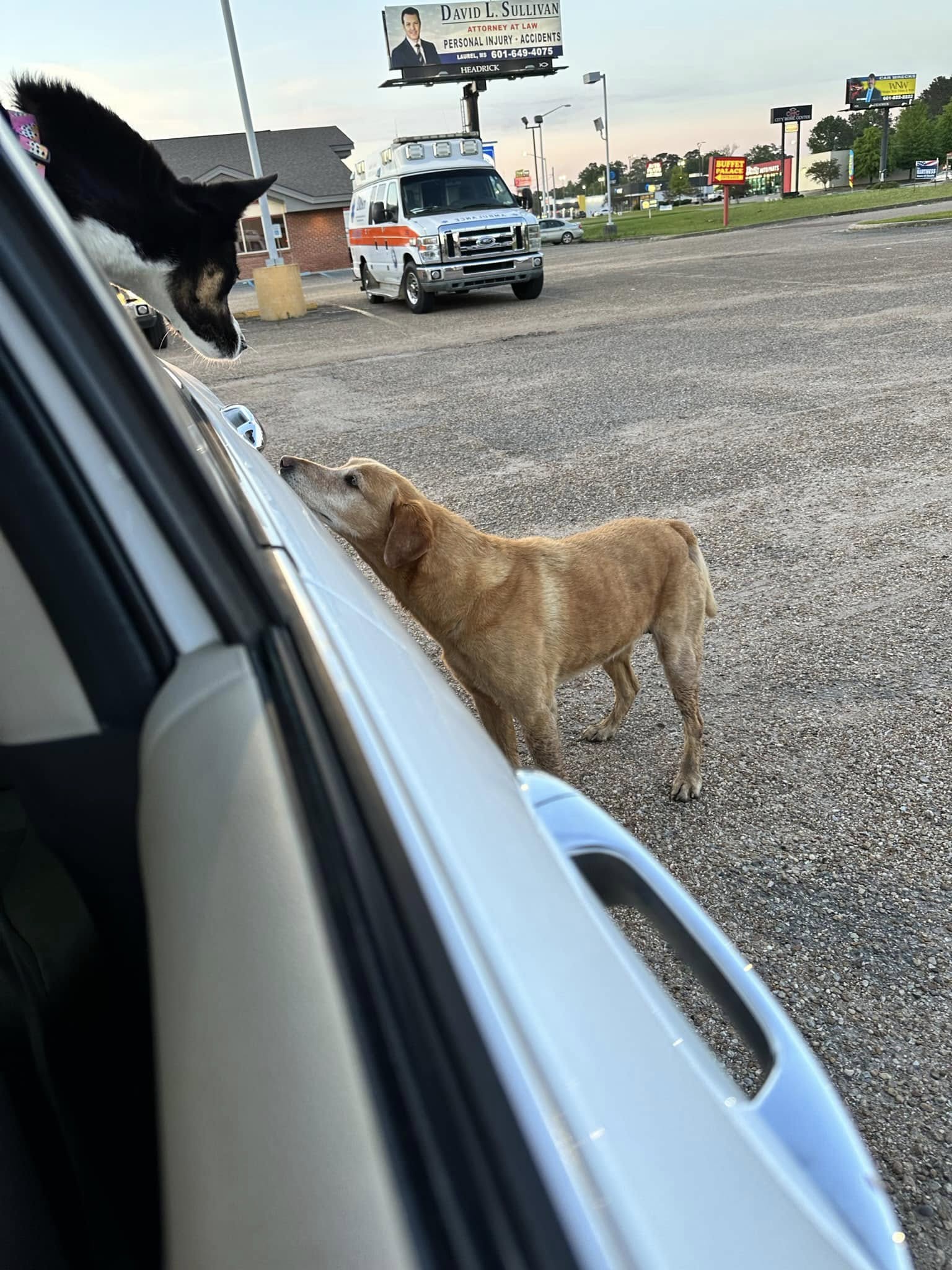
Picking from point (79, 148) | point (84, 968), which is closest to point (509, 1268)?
point (84, 968)

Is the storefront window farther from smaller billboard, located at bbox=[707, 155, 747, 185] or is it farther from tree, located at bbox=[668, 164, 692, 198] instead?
tree, located at bbox=[668, 164, 692, 198]

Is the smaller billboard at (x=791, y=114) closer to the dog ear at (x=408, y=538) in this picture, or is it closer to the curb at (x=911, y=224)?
the curb at (x=911, y=224)

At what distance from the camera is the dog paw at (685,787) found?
3275 mm

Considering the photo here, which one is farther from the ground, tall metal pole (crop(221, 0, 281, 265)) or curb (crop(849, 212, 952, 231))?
tall metal pole (crop(221, 0, 281, 265))

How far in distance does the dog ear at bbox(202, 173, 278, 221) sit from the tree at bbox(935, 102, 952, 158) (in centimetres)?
10600

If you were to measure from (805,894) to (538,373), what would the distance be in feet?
30.1

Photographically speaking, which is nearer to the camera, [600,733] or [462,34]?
[600,733]

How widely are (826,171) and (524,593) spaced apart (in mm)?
129690

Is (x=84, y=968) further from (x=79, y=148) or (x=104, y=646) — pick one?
(x=79, y=148)

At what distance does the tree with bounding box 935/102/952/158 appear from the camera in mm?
86875

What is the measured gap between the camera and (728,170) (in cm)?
4253

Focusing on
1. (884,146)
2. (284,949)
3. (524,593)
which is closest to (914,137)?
(884,146)

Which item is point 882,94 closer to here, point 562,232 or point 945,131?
point 945,131

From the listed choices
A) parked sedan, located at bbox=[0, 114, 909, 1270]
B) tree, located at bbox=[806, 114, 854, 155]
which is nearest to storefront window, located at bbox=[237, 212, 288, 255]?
parked sedan, located at bbox=[0, 114, 909, 1270]
